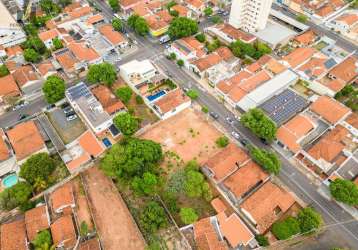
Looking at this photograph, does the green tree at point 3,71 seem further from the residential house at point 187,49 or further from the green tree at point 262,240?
the green tree at point 262,240

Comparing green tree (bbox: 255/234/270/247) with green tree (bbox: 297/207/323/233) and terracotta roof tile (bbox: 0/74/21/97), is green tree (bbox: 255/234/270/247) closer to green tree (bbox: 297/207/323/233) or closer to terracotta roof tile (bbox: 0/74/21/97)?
green tree (bbox: 297/207/323/233)

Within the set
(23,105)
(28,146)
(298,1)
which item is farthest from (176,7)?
(28,146)

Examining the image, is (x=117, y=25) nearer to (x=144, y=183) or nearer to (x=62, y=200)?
(x=144, y=183)

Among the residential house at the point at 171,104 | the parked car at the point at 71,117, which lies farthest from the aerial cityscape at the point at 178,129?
the parked car at the point at 71,117

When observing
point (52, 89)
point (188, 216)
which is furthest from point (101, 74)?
point (188, 216)

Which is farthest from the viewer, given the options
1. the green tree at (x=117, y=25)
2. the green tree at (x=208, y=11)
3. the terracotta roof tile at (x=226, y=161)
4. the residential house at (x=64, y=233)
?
the green tree at (x=208, y=11)

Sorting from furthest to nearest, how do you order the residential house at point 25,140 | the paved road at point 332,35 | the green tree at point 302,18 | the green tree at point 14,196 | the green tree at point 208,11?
1. the green tree at point 208,11
2. the green tree at point 302,18
3. the paved road at point 332,35
4. the residential house at point 25,140
5. the green tree at point 14,196

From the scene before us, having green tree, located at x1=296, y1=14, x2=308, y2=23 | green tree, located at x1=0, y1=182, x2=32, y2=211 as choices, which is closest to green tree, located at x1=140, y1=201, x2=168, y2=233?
green tree, located at x1=0, y1=182, x2=32, y2=211
